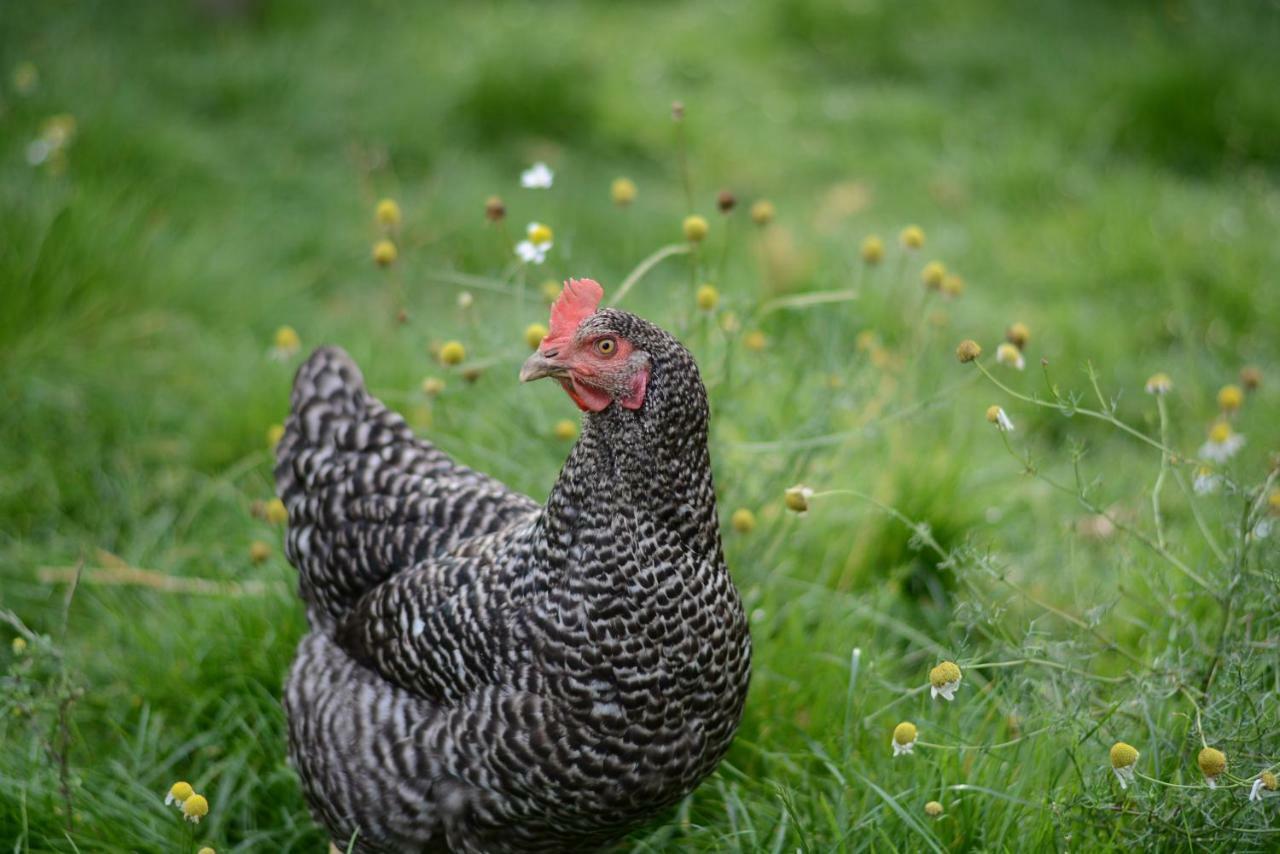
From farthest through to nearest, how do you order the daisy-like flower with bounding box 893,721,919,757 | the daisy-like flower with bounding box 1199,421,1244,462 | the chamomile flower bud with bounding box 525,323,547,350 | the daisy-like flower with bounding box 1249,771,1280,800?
1. the daisy-like flower with bounding box 1199,421,1244,462
2. the chamomile flower bud with bounding box 525,323,547,350
3. the daisy-like flower with bounding box 893,721,919,757
4. the daisy-like flower with bounding box 1249,771,1280,800

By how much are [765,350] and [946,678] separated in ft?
5.40

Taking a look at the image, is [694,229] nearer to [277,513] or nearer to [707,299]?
[707,299]

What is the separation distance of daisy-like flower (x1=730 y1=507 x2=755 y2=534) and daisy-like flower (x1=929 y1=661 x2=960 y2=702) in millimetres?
965

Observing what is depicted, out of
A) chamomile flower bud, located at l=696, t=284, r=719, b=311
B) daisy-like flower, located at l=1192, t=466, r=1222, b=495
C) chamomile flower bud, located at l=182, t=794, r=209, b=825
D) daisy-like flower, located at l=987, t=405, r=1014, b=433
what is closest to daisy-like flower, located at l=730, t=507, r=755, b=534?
chamomile flower bud, located at l=696, t=284, r=719, b=311

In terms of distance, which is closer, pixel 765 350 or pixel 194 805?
pixel 194 805

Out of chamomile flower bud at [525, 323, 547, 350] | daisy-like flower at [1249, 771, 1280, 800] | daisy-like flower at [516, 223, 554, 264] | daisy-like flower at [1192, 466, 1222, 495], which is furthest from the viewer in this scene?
chamomile flower bud at [525, 323, 547, 350]

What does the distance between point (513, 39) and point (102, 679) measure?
457 centimetres

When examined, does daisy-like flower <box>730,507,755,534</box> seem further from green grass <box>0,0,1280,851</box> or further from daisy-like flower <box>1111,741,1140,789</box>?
daisy-like flower <box>1111,741,1140,789</box>

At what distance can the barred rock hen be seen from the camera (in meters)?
2.30

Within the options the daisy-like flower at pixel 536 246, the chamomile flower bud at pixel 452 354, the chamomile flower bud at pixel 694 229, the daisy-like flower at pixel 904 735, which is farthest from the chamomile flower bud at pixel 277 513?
the daisy-like flower at pixel 904 735

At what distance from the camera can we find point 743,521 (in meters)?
3.15

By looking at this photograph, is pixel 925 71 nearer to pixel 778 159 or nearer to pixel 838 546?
pixel 778 159

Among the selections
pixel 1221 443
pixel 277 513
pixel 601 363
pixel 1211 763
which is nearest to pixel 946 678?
pixel 1211 763

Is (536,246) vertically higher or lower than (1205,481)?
higher
